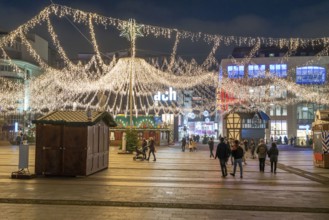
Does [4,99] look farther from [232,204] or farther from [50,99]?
[232,204]

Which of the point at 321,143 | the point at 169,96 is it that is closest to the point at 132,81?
the point at 321,143

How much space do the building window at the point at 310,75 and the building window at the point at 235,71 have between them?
27.6 ft

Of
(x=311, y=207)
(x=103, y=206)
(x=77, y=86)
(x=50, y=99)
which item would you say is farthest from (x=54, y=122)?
(x=50, y=99)

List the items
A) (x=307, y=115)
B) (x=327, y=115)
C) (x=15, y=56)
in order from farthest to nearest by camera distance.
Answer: (x=15, y=56) < (x=307, y=115) < (x=327, y=115)

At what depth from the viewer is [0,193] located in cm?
1326

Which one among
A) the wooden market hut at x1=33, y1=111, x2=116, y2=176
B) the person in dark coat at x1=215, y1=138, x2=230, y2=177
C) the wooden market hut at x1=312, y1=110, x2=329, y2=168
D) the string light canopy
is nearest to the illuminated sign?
the string light canopy

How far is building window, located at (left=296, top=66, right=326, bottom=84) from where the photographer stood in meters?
69.2

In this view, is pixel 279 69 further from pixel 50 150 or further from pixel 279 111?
pixel 50 150

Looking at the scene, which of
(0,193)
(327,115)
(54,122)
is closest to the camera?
(0,193)

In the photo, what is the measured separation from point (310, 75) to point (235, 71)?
11.3m

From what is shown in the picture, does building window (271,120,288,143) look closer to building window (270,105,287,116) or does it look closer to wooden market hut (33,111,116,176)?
building window (270,105,287,116)

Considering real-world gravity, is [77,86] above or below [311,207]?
above

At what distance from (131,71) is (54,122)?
1597 centimetres

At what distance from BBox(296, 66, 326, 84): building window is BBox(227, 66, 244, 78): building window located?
8413 millimetres
